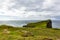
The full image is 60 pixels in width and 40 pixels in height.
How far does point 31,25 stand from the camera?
7156cm

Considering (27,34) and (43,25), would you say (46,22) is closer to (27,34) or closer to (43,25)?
(43,25)

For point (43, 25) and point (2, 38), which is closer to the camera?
point (2, 38)

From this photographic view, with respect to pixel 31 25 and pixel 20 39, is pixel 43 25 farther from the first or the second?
pixel 20 39

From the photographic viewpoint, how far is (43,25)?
68812mm

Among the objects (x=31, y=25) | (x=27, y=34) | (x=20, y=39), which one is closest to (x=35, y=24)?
(x=31, y=25)

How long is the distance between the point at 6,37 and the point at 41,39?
24.1 feet

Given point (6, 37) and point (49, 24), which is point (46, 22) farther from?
point (6, 37)

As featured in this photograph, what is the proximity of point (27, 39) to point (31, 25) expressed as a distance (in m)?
37.0

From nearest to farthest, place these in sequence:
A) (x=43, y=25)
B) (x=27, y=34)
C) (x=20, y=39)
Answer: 1. (x=20, y=39)
2. (x=27, y=34)
3. (x=43, y=25)

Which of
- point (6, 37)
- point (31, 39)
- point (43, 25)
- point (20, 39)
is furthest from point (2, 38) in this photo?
point (43, 25)

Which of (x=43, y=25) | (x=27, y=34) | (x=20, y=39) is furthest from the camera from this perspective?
(x=43, y=25)

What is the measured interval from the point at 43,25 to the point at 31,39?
113 feet

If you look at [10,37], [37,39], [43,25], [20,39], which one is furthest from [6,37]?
[43,25]

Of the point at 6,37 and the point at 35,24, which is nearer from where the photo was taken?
A: the point at 6,37
